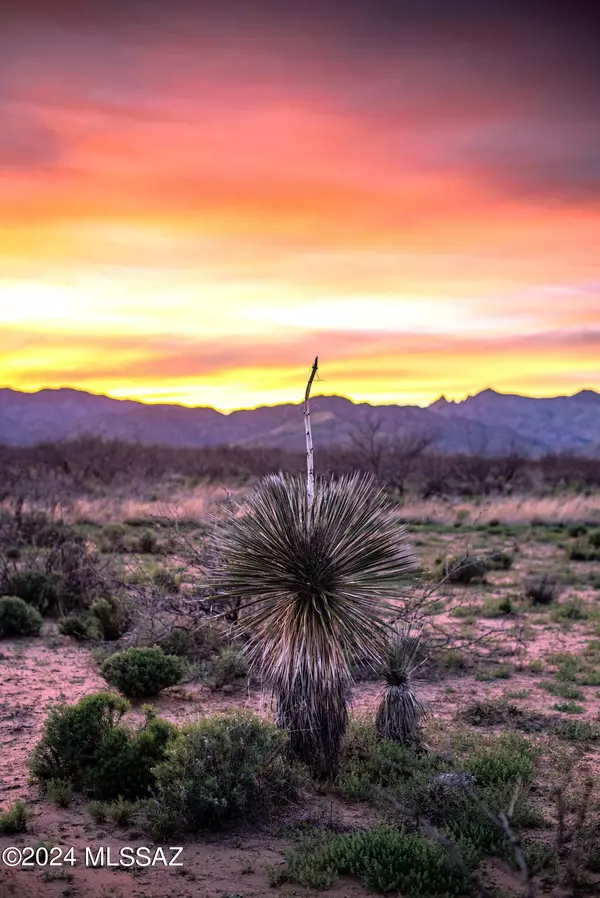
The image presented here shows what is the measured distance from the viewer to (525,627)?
494 inches

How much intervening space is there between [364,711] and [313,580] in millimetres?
3242

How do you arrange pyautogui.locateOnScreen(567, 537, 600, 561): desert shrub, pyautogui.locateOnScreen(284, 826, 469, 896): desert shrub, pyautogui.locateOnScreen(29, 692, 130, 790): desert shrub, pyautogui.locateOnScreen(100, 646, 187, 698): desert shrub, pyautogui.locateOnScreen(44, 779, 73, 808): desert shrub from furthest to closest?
pyautogui.locateOnScreen(567, 537, 600, 561): desert shrub < pyautogui.locateOnScreen(100, 646, 187, 698): desert shrub < pyautogui.locateOnScreen(29, 692, 130, 790): desert shrub < pyautogui.locateOnScreen(44, 779, 73, 808): desert shrub < pyautogui.locateOnScreen(284, 826, 469, 896): desert shrub

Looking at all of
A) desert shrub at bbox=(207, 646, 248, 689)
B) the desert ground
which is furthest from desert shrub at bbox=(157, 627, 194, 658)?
desert shrub at bbox=(207, 646, 248, 689)

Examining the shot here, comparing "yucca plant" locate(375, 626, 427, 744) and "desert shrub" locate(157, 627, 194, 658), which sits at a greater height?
"yucca plant" locate(375, 626, 427, 744)

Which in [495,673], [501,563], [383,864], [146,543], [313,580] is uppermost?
[313,580]

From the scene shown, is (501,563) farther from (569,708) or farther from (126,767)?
(126,767)

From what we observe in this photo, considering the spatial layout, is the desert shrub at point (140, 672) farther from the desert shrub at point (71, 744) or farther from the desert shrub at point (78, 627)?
the desert shrub at point (78, 627)

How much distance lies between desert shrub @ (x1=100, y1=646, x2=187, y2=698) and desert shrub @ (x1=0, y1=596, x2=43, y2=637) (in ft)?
10.4

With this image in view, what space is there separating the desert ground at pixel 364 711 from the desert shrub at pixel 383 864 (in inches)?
2.3

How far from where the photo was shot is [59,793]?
19.2ft

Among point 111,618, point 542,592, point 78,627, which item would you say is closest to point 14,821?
point 111,618

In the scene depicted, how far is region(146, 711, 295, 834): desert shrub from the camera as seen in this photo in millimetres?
5379

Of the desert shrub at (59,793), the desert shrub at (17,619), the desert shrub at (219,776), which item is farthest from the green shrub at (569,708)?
the desert shrub at (17,619)

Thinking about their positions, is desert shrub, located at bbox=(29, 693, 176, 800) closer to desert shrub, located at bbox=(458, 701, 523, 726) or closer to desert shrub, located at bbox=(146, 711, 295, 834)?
desert shrub, located at bbox=(146, 711, 295, 834)
